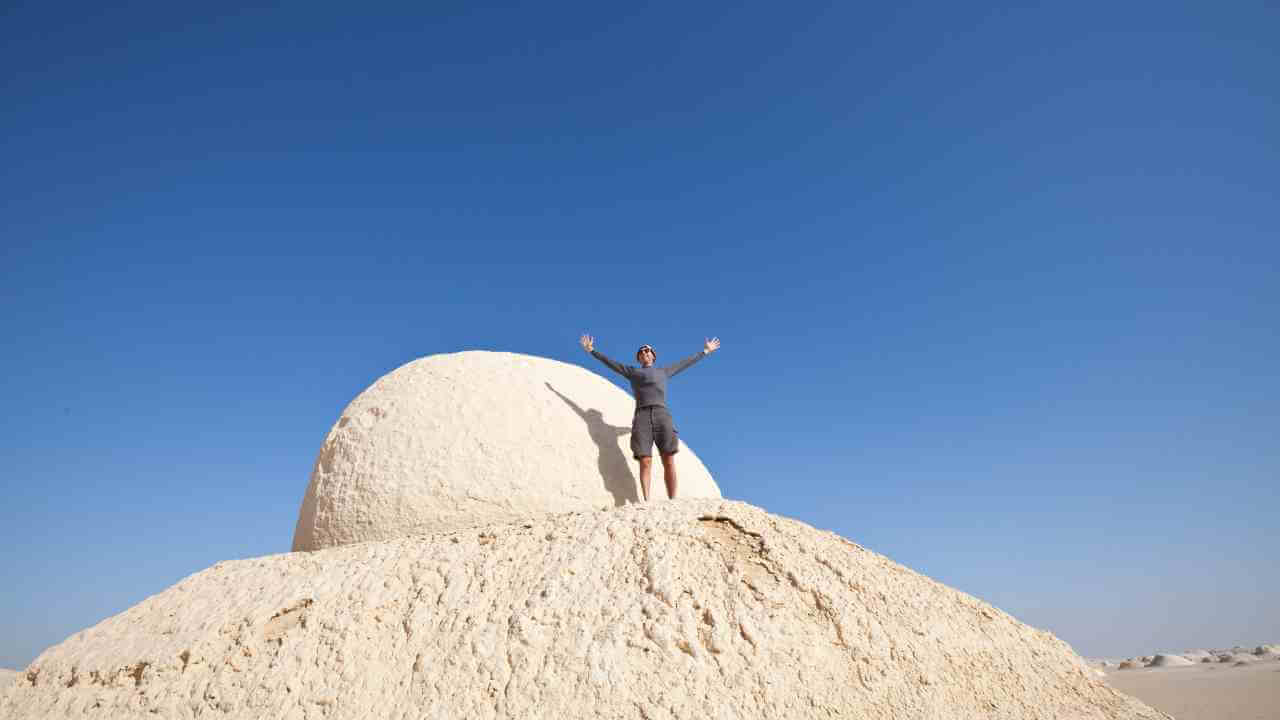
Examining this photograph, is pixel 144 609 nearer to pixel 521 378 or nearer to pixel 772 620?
pixel 521 378

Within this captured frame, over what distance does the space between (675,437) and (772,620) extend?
270cm

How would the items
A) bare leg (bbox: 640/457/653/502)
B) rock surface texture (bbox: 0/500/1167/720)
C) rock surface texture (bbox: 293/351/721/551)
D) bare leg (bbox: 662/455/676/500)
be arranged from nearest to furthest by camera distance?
rock surface texture (bbox: 0/500/1167/720) → rock surface texture (bbox: 293/351/721/551) → bare leg (bbox: 640/457/653/502) → bare leg (bbox: 662/455/676/500)

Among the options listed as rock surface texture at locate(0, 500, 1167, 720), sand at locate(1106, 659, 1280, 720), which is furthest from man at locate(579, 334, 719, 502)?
sand at locate(1106, 659, 1280, 720)

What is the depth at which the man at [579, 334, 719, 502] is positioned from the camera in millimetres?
7090

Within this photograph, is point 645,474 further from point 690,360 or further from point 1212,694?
point 1212,694

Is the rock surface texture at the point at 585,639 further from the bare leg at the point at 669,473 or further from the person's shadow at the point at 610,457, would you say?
the bare leg at the point at 669,473

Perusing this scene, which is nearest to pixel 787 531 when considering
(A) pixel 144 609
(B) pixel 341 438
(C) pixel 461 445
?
(C) pixel 461 445

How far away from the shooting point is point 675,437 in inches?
285

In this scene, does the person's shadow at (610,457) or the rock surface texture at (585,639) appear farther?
the person's shadow at (610,457)

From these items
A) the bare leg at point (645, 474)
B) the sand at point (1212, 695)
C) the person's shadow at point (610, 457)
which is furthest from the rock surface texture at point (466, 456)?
the sand at point (1212, 695)

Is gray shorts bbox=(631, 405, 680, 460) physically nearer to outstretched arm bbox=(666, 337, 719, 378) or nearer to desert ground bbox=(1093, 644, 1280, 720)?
outstretched arm bbox=(666, 337, 719, 378)

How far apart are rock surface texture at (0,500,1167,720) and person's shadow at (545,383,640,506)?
983 millimetres

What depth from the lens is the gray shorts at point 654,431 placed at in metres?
7.12

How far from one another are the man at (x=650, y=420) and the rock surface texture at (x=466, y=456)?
0.81ft
